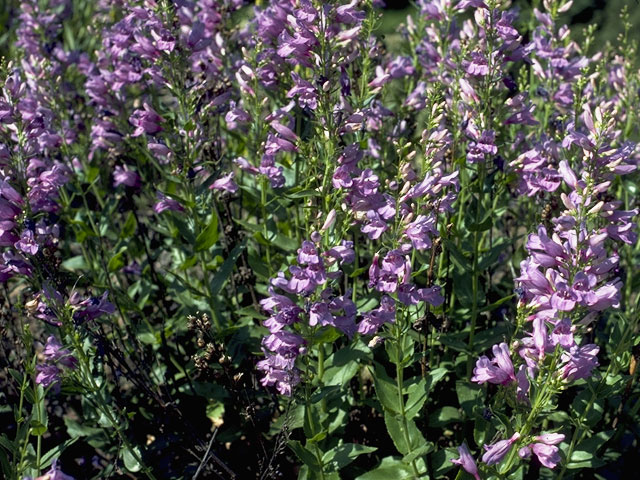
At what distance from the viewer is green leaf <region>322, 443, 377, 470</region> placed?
3.51 meters

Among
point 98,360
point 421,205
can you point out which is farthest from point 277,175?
point 98,360

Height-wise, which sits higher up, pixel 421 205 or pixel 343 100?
pixel 343 100

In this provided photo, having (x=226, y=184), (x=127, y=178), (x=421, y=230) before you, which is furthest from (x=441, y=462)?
(x=127, y=178)

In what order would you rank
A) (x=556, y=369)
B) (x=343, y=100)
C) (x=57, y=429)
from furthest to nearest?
(x=57, y=429) < (x=343, y=100) < (x=556, y=369)

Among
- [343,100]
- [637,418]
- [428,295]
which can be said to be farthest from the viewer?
[637,418]

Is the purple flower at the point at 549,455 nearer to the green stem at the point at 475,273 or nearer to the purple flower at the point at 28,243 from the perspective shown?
the green stem at the point at 475,273

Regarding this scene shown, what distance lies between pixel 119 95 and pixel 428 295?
2.62 m

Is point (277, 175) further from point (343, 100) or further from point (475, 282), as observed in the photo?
point (475, 282)

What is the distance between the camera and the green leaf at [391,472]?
3.50m

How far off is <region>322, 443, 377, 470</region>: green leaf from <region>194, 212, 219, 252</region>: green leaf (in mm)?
1248

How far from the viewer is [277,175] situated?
3.88 m

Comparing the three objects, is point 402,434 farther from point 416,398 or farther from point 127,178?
point 127,178

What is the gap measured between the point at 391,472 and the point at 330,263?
4.04ft

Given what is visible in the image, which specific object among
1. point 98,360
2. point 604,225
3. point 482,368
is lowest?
point 98,360
